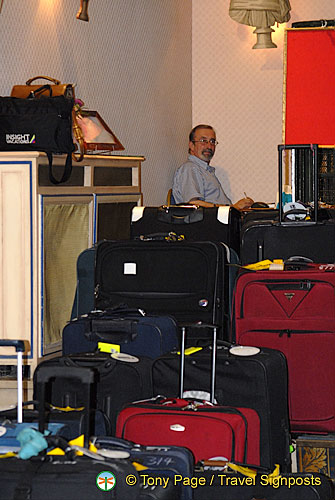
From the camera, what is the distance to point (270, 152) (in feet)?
23.8

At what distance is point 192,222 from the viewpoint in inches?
141

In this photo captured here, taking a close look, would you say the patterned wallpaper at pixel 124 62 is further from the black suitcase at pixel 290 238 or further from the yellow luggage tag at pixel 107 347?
the yellow luggage tag at pixel 107 347

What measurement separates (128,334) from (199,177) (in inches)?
145

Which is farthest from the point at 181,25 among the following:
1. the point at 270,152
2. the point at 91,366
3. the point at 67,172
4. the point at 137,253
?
the point at 91,366

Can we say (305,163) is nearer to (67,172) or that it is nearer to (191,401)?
(67,172)

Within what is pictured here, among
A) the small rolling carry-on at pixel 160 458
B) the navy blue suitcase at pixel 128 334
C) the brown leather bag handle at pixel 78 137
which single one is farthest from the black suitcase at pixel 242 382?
the brown leather bag handle at pixel 78 137

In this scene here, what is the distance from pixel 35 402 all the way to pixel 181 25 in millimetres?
5560

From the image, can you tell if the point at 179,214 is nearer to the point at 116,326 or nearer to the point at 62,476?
the point at 116,326

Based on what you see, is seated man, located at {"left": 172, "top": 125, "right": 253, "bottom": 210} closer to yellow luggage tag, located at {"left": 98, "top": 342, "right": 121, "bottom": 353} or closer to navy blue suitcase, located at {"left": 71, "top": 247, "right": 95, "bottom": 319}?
navy blue suitcase, located at {"left": 71, "top": 247, "right": 95, "bottom": 319}

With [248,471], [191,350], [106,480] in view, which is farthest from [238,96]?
[106,480]

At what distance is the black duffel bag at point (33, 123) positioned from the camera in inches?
147

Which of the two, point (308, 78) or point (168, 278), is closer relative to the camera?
point (168, 278)

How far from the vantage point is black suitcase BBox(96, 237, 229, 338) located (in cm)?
310

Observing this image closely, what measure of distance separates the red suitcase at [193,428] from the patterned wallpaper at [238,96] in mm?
5146
